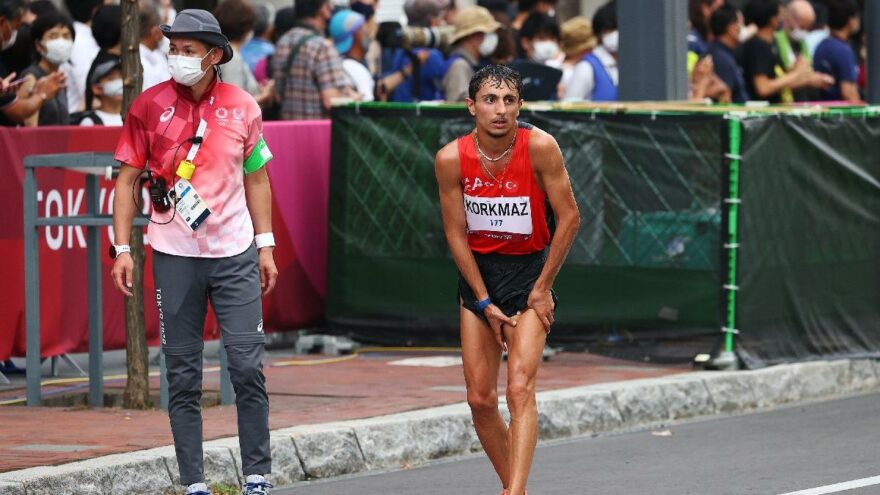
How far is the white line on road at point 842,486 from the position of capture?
823 cm

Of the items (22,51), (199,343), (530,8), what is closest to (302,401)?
(199,343)

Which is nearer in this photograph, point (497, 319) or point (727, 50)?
point (497, 319)

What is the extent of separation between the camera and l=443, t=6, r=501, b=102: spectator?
14.6 m

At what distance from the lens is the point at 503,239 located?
25.3 ft

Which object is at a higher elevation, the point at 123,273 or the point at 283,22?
the point at 283,22

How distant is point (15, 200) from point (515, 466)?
4.96 metres

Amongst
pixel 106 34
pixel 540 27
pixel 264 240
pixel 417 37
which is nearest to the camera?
pixel 264 240

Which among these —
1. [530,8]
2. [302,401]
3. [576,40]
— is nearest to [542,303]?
[302,401]

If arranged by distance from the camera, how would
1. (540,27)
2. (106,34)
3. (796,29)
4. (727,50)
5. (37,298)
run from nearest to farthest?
(37,298)
(106,34)
(727,50)
(540,27)
(796,29)

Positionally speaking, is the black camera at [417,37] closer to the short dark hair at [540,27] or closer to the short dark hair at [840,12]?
the short dark hair at [540,27]

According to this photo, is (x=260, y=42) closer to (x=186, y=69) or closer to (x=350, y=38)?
(x=350, y=38)

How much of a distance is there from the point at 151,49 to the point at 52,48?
1.07 metres

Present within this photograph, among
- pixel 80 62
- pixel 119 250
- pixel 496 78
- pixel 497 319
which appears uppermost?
pixel 80 62

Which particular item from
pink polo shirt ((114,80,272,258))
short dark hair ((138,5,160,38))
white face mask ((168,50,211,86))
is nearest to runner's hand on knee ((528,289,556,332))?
pink polo shirt ((114,80,272,258))
